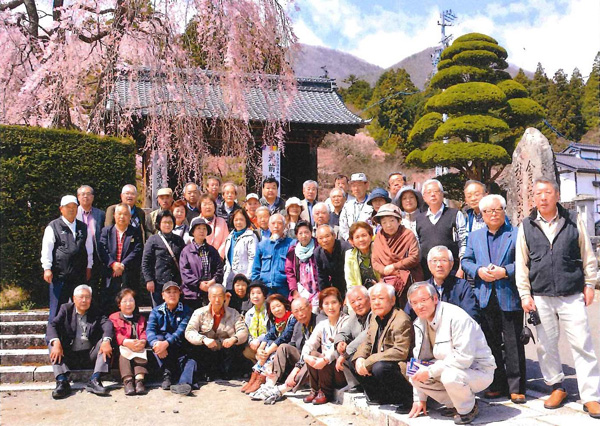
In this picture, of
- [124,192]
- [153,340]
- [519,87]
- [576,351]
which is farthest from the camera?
[519,87]

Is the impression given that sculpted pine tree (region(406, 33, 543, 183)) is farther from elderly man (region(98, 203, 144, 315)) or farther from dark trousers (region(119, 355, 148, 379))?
dark trousers (region(119, 355, 148, 379))

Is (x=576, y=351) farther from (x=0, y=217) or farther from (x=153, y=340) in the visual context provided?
(x=0, y=217)

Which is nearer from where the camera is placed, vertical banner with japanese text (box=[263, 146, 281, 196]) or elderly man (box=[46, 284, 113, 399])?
elderly man (box=[46, 284, 113, 399])

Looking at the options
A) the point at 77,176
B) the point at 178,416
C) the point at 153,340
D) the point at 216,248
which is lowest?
the point at 178,416

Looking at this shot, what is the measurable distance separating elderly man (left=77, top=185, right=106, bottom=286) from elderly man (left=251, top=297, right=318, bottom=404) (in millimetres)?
2528

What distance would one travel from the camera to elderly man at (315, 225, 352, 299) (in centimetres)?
541

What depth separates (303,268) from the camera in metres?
5.55

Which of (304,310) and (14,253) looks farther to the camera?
(14,253)

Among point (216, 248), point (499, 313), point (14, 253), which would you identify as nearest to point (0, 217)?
point (14, 253)

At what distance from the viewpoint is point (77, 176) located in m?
7.19

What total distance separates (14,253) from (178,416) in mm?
3753

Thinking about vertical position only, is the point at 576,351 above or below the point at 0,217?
below

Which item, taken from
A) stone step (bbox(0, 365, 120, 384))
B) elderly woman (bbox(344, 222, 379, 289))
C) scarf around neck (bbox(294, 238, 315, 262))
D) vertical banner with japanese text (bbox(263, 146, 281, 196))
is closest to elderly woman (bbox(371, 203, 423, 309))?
elderly woman (bbox(344, 222, 379, 289))

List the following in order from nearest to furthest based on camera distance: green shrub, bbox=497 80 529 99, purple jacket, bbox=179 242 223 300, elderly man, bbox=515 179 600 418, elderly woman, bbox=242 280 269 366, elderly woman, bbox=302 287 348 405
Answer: elderly man, bbox=515 179 600 418 < elderly woman, bbox=302 287 348 405 < elderly woman, bbox=242 280 269 366 < purple jacket, bbox=179 242 223 300 < green shrub, bbox=497 80 529 99
